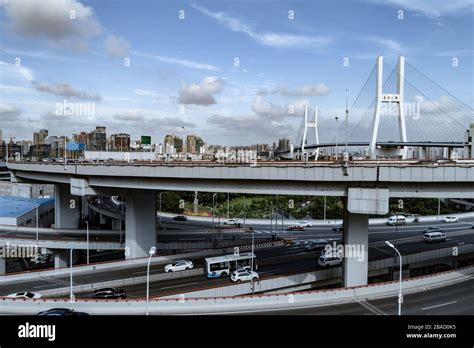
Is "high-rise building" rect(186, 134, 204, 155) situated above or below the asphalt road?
above

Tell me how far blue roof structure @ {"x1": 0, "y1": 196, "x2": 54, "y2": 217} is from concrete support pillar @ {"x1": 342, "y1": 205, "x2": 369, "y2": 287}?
2896cm

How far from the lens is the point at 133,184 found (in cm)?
1878

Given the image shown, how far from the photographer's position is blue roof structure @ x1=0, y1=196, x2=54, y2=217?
3300 centimetres

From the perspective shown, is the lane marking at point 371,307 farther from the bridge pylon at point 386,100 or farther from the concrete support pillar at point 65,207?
the concrete support pillar at point 65,207

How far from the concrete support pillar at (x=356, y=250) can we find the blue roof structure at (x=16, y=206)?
95.0ft

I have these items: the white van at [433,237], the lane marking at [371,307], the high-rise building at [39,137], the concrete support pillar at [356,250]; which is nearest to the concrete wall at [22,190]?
the high-rise building at [39,137]

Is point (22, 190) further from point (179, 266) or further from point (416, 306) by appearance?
point (416, 306)

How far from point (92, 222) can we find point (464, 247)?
33.7 meters

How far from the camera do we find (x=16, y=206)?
36375mm

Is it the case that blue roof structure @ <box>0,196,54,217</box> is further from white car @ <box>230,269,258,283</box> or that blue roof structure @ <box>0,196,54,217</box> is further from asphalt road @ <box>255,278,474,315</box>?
asphalt road @ <box>255,278,474,315</box>

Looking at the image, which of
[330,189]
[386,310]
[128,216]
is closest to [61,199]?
[128,216]

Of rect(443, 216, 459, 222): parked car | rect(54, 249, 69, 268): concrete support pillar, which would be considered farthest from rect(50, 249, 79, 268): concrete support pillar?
rect(443, 216, 459, 222): parked car

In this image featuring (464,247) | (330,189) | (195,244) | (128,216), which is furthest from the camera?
(195,244)

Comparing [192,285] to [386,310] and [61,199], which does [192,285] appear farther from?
[61,199]
